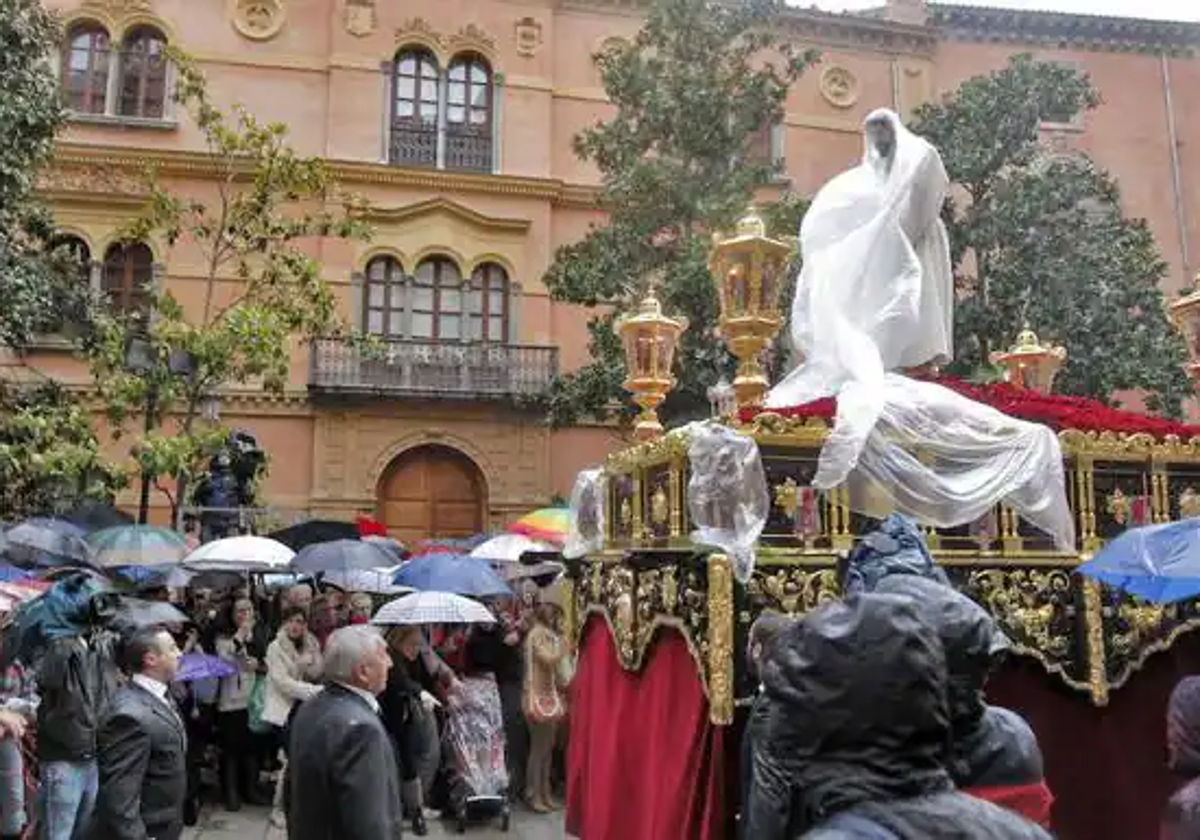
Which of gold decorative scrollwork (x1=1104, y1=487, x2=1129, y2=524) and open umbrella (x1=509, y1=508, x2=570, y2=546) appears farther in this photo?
open umbrella (x1=509, y1=508, x2=570, y2=546)

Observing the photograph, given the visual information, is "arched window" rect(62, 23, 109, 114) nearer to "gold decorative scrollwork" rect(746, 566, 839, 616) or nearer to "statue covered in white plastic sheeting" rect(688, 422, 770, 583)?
"statue covered in white plastic sheeting" rect(688, 422, 770, 583)

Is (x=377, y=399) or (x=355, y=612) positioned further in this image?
(x=377, y=399)

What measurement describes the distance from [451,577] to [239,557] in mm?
2444

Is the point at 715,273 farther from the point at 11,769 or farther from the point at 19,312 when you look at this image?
the point at 19,312

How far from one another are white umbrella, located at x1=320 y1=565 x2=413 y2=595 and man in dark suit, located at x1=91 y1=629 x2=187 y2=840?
4.79 metres

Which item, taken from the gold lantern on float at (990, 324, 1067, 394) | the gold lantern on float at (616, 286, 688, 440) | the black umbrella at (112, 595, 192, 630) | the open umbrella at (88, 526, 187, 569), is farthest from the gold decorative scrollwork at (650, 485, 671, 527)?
the open umbrella at (88, 526, 187, 569)

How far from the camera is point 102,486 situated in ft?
49.1

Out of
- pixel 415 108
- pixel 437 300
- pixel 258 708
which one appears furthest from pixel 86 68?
pixel 258 708

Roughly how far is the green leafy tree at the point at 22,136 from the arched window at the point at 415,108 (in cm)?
863

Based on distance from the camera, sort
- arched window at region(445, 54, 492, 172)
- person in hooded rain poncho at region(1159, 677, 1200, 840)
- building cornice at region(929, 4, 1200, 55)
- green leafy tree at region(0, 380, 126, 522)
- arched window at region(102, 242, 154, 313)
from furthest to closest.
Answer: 1. building cornice at region(929, 4, 1200, 55)
2. arched window at region(445, 54, 492, 172)
3. arched window at region(102, 242, 154, 313)
4. green leafy tree at region(0, 380, 126, 522)
5. person in hooded rain poncho at region(1159, 677, 1200, 840)

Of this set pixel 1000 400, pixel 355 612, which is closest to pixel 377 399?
pixel 355 612

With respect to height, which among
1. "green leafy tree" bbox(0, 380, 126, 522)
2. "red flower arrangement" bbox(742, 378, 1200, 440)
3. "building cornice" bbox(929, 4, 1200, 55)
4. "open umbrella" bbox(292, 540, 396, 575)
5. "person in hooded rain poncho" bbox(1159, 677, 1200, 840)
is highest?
"building cornice" bbox(929, 4, 1200, 55)

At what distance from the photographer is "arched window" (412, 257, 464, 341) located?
2222cm

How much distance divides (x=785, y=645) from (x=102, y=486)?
15.0 meters
